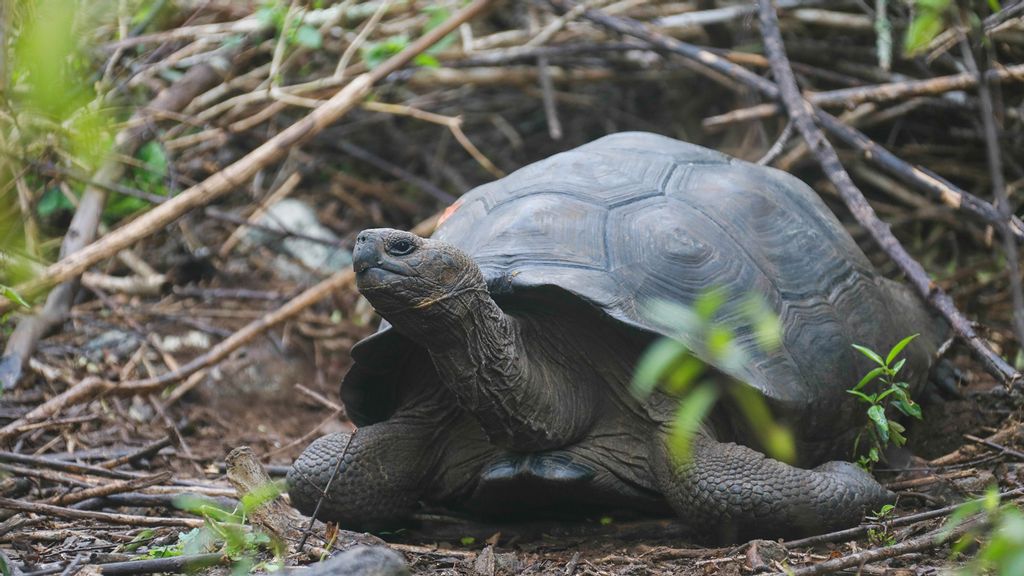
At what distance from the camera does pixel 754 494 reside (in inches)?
110

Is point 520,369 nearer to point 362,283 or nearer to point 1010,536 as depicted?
point 362,283

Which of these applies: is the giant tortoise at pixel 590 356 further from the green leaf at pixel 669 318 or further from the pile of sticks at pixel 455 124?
the pile of sticks at pixel 455 124

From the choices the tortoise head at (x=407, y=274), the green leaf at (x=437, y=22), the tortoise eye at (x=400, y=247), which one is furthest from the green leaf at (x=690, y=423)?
the green leaf at (x=437, y=22)

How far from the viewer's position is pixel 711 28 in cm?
604

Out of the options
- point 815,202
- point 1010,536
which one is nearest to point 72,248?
point 815,202

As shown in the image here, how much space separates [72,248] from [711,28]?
143 inches

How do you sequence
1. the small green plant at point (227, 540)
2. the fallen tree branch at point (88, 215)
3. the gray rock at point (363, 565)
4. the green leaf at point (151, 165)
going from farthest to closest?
the green leaf at point (151, 165) < the fallen tree branch at point (88, 215) < the small green plant at point (227, 540) < the gray rock at point (363, 565)

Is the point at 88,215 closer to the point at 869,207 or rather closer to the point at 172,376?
the point at 172,376

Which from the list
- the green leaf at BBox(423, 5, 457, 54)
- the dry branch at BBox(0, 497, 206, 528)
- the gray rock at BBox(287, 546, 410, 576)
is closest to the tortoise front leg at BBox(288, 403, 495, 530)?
the dry branch at BBox(0, 497, 206, 528)

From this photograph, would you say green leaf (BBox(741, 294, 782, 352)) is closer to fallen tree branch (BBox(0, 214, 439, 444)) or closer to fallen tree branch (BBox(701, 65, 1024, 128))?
fallen tree branch (BBox(701, 65, 1024, 128))

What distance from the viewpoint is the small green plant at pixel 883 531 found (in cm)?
264

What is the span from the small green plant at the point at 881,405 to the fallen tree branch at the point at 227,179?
265cm

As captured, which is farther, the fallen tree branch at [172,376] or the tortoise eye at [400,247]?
the fallen tree branch at [172,376]

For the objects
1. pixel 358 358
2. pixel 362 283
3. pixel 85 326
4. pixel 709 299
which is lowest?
pixel 85 326
